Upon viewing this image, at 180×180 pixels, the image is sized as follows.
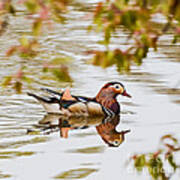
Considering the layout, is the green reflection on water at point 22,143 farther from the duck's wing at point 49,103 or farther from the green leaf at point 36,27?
the green leaf at point 36,27

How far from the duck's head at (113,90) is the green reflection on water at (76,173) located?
3.64 meters

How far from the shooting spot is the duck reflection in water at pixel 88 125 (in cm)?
1013

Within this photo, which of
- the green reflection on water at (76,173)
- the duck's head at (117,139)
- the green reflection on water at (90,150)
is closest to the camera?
the green reflection on water at (76,173)

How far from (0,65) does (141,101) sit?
344 centimetres

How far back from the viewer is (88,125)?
11000 millimetres

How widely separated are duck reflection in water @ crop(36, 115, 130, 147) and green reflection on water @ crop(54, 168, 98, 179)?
4.51ft

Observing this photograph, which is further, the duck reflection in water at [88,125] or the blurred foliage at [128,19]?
the duck reflection in water at [88,125]

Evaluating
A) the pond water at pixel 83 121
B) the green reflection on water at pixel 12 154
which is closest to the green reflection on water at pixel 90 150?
the pond water at pixel 83 121

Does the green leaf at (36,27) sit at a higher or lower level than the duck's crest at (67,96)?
higher

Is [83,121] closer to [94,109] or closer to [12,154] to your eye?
[94,109]

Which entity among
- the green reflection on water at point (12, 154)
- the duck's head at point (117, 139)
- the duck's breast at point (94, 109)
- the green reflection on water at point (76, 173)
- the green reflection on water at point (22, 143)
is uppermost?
the green reflection on water at point (76, 173)

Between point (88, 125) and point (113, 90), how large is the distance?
4.07 feet

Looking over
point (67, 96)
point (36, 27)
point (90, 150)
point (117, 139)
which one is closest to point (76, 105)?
point (67, 96)

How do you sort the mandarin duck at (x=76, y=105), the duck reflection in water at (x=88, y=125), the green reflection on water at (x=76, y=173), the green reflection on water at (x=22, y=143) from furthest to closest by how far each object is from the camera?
the mandarin duck at (x=76, y=105), the duck reflection in water at (x=88, y=125), the green reflection on water at (x=22, y=143), the green reflection on water at (x=76, y=173)
